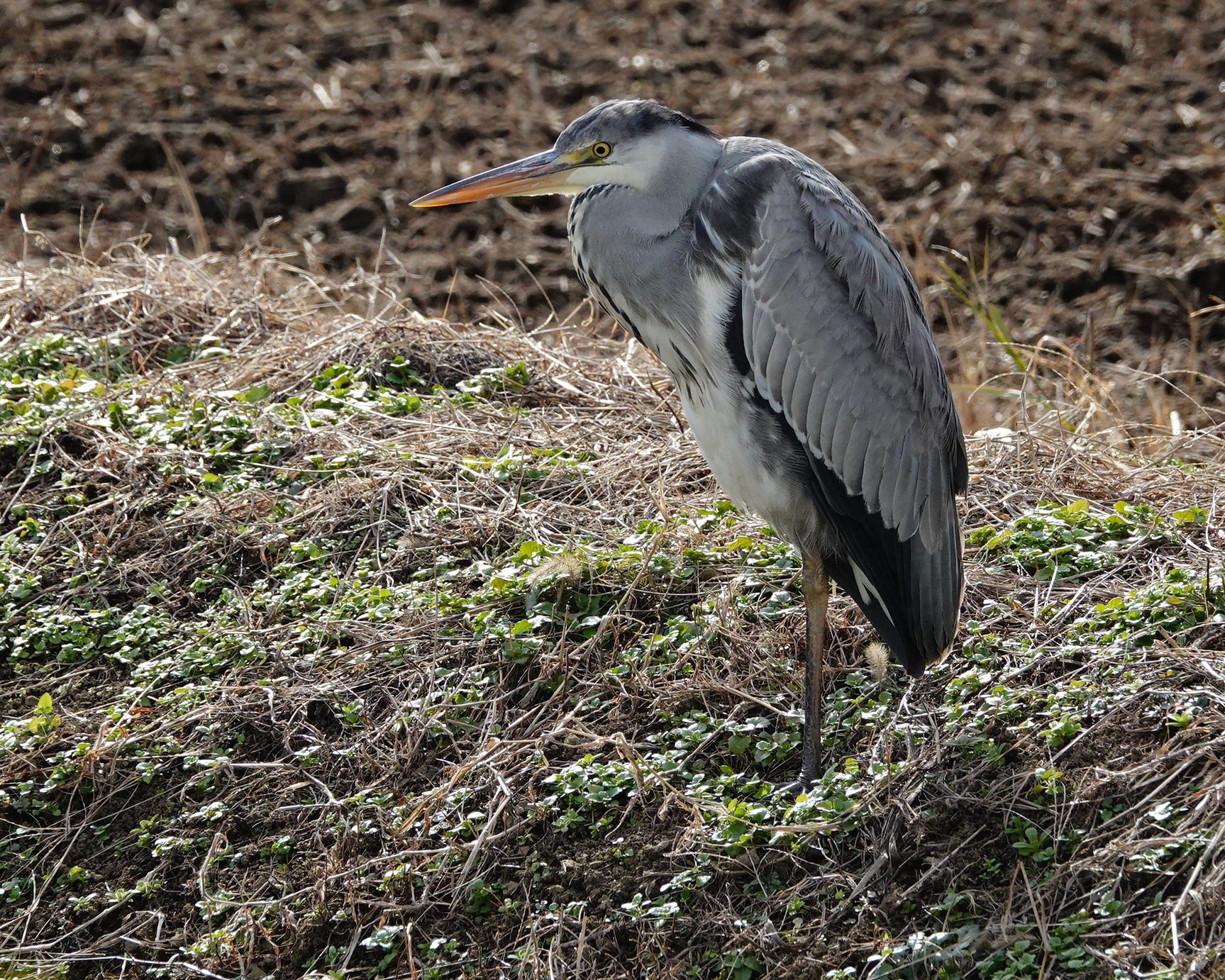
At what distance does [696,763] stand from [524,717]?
456mm

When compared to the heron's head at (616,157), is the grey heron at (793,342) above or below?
below

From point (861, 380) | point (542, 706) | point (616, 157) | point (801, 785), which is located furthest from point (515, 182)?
point (801, 785)

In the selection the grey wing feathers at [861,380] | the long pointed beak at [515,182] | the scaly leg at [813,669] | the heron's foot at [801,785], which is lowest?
the heron's foot at [801,785]

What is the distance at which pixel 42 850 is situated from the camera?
3432 millimetres

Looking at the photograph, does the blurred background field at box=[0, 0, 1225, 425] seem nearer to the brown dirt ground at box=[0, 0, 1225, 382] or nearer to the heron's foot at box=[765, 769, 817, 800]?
the brown dirt ground at box=[0, 0, 1225, 382]

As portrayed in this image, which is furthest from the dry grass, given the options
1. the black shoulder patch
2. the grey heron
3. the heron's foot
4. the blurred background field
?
the blurred background field

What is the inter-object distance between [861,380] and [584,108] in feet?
14.9

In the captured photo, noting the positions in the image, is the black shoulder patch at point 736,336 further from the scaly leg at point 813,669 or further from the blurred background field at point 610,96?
the blurred background field at point 610,96

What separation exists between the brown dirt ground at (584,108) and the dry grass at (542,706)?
144 centimetres

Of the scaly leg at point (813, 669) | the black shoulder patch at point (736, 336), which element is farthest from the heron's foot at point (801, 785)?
the black shoulder patch at point (736, 336)

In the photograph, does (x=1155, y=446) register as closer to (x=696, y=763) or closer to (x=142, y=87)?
(x=696, y=763)

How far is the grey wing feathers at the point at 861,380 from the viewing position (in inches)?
131

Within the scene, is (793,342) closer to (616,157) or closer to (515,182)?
(616,157)

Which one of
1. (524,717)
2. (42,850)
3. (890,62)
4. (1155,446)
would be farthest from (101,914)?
(890,62)
